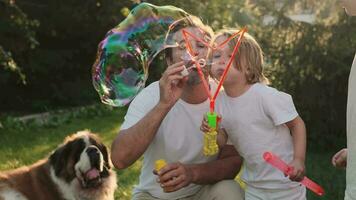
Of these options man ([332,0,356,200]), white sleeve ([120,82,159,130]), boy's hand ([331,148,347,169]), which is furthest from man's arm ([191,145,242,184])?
man ([332,0,356,200])

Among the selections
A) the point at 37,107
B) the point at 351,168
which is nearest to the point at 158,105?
the point at 351,168

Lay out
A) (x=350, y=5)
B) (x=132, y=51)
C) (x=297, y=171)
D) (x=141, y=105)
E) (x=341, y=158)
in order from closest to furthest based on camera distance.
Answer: (x=350, y=5), (x=341, y=158), (x=297, y=171), (x=141, y=105), (x=132, y=51)

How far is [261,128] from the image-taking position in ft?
10.8

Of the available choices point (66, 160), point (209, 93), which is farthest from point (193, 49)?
point (66, 160)

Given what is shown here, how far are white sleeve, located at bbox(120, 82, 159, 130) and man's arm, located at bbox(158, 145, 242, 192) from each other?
0.36 metres

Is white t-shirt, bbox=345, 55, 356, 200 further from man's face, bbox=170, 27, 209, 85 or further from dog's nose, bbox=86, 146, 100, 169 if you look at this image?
dog's nose, bbox=86, 146, 100, 169

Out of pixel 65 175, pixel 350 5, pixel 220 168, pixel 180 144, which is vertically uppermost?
pixel 350 5

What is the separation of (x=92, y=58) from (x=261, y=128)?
11506mm

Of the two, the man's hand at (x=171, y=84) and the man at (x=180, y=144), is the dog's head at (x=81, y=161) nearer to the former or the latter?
the man at (x=180, y=144)

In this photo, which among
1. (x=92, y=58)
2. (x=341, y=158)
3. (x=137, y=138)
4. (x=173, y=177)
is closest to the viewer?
(x=341, y=158)

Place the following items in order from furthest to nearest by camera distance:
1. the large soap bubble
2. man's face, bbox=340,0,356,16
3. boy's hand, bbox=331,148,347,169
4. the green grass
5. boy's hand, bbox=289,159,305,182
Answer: the green grass < the large soap bubble < boy's hand, bbox=289,159,305,182 < boy's hand, bbox=331,148,347,169 < man's face, bbox=340,0,356,16

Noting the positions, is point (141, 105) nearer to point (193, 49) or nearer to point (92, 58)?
point (193, 49)

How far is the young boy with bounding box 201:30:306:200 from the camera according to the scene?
3.26 meters

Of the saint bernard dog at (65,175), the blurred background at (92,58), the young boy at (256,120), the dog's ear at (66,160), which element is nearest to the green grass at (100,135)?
the blurred background at (92,58)
